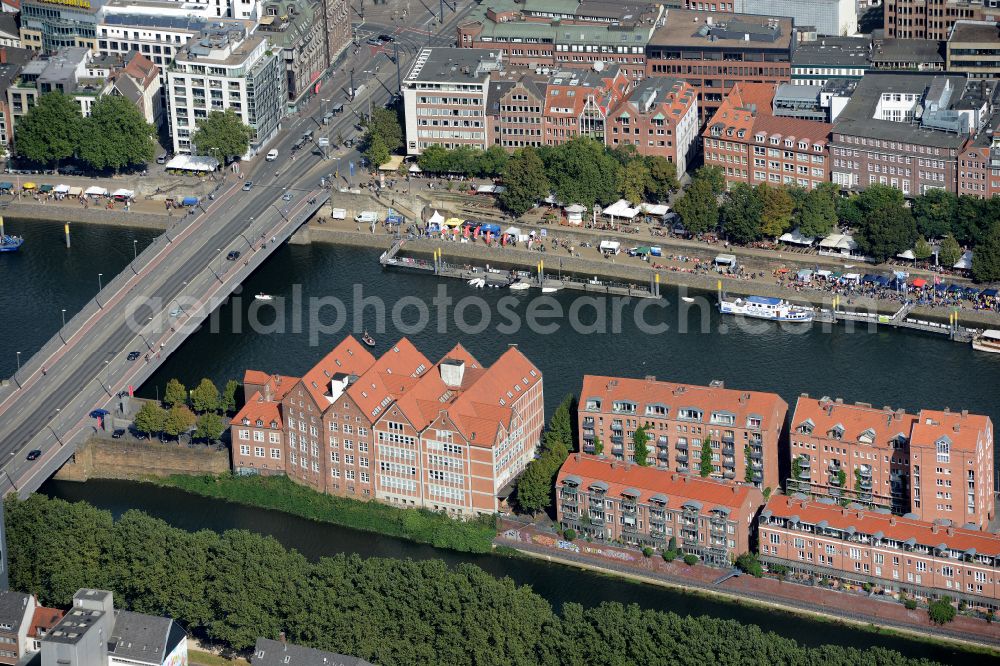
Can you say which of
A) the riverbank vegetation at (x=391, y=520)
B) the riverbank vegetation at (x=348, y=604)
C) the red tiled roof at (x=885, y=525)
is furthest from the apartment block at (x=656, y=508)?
the riverbank vegetation at (x=348, y=604)

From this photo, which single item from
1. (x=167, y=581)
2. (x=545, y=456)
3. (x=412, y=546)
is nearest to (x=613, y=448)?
(x=545, y=456)

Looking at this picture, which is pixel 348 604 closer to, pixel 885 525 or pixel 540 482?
pixel 540 482

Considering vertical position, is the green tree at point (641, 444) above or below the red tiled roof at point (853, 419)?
below

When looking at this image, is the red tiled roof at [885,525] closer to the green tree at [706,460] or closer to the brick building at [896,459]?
the brick building at [896,459]

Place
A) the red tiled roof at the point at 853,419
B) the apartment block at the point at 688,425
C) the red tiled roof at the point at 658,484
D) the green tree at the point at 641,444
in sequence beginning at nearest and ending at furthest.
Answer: the red tiled roof at the point at 658,484 < the red tiled roof at the point at 853,419 < the apartment block at the point at 688,425 < the green tree at the point at 641,444

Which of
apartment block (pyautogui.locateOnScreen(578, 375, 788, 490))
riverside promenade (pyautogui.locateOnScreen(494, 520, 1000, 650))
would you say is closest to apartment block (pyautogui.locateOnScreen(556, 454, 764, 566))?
riverside promenade (pyautogui.locateOnScreen(494, 520, 1000, 650))

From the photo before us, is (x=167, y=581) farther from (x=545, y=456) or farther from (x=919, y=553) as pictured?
(x=919, y=553)
